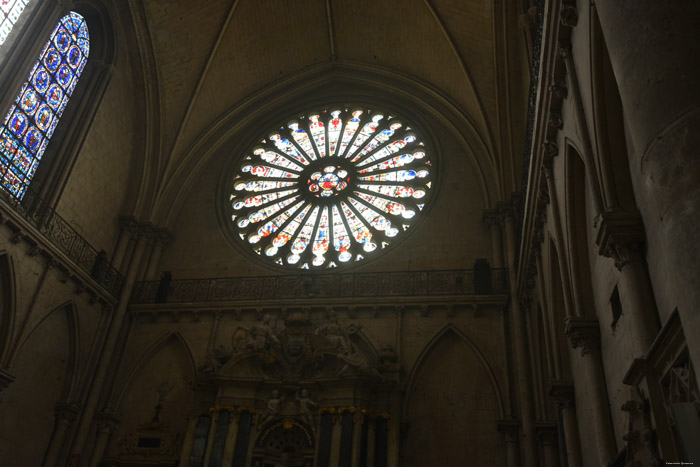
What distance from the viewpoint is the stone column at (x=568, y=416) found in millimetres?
7070

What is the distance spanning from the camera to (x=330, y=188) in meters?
15.4

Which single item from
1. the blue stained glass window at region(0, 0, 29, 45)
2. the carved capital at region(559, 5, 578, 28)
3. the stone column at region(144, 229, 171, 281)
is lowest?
the carved capital at region(559, 5, 578, 28)

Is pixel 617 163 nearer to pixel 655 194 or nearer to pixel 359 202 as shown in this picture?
pixel 655 194

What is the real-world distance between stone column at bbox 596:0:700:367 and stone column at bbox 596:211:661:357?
59.4 inches

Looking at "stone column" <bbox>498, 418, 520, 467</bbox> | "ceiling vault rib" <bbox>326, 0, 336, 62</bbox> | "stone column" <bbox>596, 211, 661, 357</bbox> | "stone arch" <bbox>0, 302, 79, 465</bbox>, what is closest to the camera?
"stone column" <bbox>596, 211, 661, 357</bbox>

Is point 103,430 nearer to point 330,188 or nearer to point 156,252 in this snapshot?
point 156,252

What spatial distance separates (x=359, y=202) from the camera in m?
15.0

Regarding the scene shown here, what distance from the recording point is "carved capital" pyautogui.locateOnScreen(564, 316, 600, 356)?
643 cm

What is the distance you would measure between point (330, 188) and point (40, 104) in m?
6.60

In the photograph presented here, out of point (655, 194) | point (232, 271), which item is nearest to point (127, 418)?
point (232, 271)

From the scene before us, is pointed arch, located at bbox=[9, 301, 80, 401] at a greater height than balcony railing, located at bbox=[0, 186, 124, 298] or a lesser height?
lesser

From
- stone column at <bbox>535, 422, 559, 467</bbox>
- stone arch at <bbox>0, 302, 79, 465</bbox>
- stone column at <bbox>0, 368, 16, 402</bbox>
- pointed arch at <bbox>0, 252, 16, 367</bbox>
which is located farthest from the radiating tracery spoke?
stone column at <bbox>535, 422, 559, 467</bbox>

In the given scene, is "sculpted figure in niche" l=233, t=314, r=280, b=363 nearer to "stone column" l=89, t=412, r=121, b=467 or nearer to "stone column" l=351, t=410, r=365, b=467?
"stone column" l=351, t=410, r=365, b=467

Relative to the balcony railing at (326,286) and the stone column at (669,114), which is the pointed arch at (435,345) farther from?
the stone column at (669,114)
